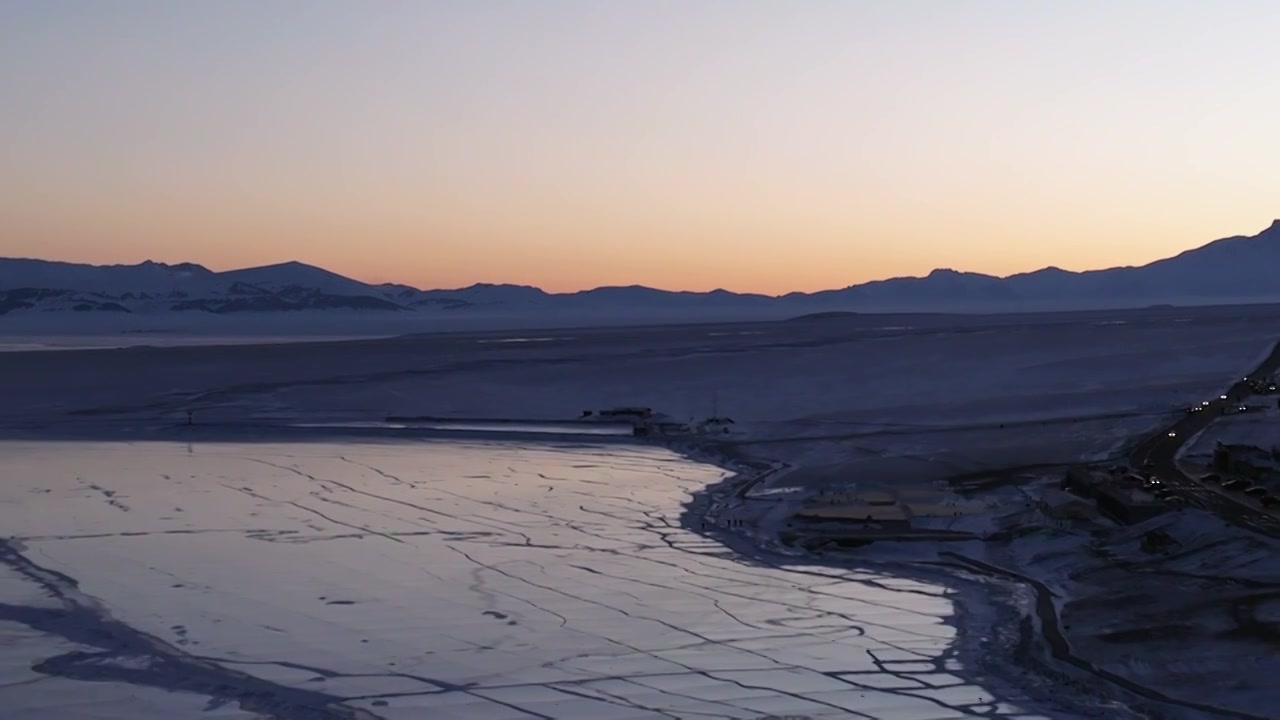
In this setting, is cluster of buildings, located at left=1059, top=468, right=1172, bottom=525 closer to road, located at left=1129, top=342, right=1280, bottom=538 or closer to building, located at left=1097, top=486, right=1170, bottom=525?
building, located at left=1097, top=486, right=1170, bottom=525

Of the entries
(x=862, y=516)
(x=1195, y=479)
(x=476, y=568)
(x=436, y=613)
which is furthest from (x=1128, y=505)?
(x=436, y=613)

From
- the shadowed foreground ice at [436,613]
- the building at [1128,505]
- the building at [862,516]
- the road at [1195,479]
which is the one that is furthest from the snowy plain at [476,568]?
the building at [1128,505]

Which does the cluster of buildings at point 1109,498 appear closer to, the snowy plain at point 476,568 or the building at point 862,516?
the building at point 862,516

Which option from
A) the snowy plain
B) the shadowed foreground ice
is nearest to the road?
the snowy plain

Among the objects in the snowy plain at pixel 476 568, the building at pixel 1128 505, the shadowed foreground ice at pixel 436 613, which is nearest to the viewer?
the shadowed foreground ice at pixel 436 613

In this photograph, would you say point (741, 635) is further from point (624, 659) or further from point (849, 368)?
point (849, 368)

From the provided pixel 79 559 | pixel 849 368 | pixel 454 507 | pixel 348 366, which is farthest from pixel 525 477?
pixel 348 366
